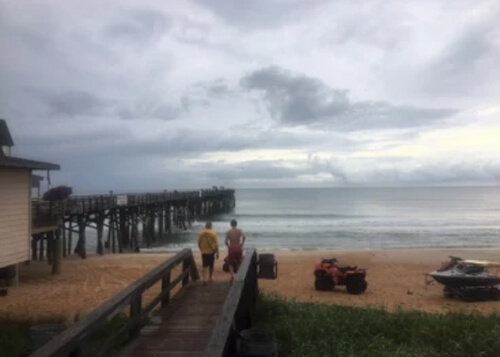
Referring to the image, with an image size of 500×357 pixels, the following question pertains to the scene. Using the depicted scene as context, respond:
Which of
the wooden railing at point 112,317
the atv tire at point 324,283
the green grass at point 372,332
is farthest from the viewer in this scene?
the atv tire at point 324,283

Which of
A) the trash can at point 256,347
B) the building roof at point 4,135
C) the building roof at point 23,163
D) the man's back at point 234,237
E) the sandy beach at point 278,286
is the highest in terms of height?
the building roof at point 4,135

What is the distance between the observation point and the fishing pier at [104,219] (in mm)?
20891

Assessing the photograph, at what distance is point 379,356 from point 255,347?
6.96ft

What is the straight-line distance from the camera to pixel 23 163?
1561 centimetres

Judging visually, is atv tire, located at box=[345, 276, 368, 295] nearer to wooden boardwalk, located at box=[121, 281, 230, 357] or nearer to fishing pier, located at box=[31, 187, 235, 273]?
wooden boardwalk, located at box=[121, 281, 230, 357]

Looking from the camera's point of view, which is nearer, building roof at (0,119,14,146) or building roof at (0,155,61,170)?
building roof at (0,155,61,170)

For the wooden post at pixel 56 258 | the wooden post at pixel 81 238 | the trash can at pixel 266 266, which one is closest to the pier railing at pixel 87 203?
the wooden post at pixel 81 238

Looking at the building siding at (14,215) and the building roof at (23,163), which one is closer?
the building roof at (23,163)

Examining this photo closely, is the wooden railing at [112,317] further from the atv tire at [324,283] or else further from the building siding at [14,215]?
the building siding at [14,215]

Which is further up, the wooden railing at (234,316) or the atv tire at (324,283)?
the wooden railing at (234,316)

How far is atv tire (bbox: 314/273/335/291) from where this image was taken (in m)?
16.0

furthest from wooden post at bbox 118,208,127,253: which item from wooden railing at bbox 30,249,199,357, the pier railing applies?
wooden railing at bbox 30,249,199,357

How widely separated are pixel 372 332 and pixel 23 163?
11.7 metres

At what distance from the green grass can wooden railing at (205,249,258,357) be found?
61cm
